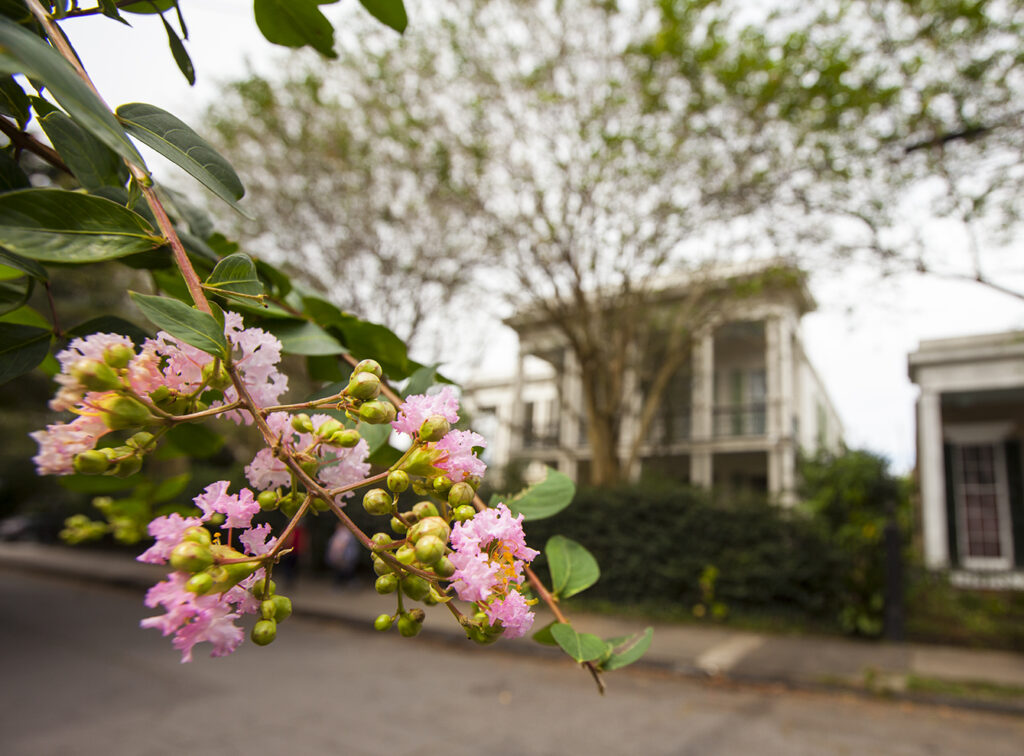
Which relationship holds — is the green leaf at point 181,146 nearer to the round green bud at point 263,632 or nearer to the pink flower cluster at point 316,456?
the pink flower cluster at point 316,456

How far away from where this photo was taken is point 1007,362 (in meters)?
12.2

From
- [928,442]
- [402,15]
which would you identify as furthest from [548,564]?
[928,442]

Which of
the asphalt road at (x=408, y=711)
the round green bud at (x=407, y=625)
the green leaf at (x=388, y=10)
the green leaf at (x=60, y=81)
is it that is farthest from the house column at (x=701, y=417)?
the green leaf at (x=60, y=81)

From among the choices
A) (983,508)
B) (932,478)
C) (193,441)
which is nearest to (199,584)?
(193,441)

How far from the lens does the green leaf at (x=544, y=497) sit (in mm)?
711

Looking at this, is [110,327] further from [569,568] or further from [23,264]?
[569,568]

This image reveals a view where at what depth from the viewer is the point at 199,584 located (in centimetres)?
43

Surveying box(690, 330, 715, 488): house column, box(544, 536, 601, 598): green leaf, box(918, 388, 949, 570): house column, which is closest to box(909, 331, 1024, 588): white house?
box(918, 388, 949, 570): house column

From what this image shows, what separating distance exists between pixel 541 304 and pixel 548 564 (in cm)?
1239

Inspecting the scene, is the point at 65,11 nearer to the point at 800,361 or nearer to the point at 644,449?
the point at 644,449

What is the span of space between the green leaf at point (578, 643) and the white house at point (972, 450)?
13642 millimetres

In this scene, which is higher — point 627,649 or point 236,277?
point 236,277

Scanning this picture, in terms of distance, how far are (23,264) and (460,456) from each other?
392mm

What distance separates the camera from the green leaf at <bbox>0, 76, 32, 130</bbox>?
62 cm
